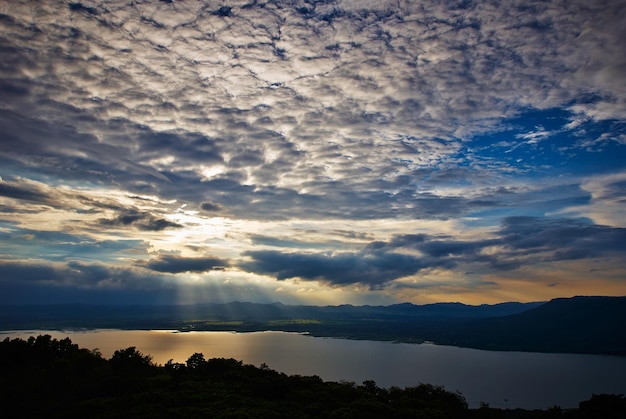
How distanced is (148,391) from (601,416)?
49.0 meters

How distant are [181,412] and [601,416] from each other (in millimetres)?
43101

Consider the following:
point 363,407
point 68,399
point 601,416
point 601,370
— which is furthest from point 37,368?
point 601,370

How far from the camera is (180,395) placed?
42938 millimetres

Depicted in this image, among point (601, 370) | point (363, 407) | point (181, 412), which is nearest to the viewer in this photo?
point (181, 412)

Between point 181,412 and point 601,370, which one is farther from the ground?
point 181,412

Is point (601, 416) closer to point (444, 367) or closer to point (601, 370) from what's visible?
point (444, 367)

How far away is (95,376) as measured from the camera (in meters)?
54.8

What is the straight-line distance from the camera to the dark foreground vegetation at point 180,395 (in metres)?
38.2

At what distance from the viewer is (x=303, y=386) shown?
170 feet

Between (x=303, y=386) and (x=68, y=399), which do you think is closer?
(x=68, y=399)

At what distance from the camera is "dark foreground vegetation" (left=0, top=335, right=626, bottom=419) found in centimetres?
3825

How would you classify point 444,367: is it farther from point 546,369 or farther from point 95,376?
point 95,376

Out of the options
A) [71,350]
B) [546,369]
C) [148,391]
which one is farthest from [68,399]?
[546,369]

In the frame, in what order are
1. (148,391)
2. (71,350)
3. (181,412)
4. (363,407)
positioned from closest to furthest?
(181,412) → (363,407) → (148,391) → (71,350)
